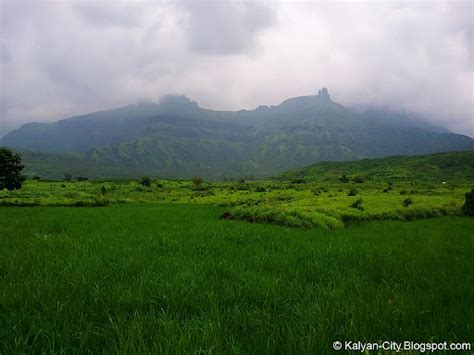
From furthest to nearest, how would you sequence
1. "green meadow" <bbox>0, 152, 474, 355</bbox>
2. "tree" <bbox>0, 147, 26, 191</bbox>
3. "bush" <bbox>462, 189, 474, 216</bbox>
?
"tree" <bbox>0, 147, 26, 191</bbox>, "bush" <bbox>462, 189, 474, 216</bbox>, "green meadow" <bbox>0, 152, 474, 355</bbox>

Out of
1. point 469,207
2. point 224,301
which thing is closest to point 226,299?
point 224,301

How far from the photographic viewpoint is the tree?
48.6m

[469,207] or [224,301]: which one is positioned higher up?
[224,301]

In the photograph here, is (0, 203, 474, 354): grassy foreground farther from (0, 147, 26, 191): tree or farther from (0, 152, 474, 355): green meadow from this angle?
(0, 147, 26, 191): tree

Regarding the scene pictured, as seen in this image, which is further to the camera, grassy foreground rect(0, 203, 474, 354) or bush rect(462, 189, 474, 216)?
bush rect(462, 189, 474, 216)

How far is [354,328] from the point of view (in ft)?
11.4

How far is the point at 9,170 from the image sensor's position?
49656 millimetres

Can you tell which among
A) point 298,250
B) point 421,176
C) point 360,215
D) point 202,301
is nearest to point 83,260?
point 202,301

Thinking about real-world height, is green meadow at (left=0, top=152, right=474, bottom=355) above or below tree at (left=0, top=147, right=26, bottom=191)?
below

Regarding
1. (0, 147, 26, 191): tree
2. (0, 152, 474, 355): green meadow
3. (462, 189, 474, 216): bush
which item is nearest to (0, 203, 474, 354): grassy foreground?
(0, 152, 474, 355): green meadow

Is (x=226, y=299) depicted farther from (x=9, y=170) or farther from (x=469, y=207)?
(x=9, y=170)

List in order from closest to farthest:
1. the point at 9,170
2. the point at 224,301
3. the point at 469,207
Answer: the point at 224,301 → the point at 469,207 → the point at 9,170

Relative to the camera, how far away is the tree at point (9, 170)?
1914 inches

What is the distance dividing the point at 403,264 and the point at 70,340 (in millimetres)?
7268
